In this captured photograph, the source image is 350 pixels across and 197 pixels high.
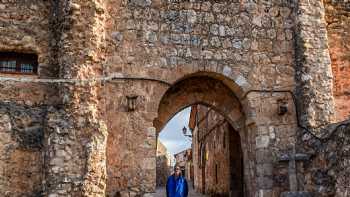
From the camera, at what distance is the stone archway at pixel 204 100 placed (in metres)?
8.55

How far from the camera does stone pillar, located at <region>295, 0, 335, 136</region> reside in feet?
25.6

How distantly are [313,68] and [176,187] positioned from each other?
10.8ft

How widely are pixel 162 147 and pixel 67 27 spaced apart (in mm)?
18343

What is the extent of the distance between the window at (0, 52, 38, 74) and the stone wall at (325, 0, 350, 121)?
576cm

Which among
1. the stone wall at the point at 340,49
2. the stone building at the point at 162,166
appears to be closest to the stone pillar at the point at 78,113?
the stone wall at the point at 340,49

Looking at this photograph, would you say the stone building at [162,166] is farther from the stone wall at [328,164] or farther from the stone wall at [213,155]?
the stone wall at [328,164]

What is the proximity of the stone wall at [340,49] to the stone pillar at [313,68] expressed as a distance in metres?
0.69

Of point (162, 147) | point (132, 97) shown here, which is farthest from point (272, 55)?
point (162, 147)

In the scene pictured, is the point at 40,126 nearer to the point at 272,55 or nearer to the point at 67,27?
the point at 67,27

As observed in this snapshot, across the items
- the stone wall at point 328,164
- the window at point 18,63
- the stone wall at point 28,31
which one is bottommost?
the stone wall at point 328,164

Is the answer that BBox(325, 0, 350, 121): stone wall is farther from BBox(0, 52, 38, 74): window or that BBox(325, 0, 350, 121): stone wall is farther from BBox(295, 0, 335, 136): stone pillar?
BBox(0, 52, 38, 74): window

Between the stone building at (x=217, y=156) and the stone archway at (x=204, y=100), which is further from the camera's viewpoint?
the stone building at (x=217, y=156)

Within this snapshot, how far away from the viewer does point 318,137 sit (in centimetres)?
730

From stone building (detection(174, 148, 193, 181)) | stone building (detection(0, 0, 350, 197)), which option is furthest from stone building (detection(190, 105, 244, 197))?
stone building (detection(174, 148, 193, 181))
